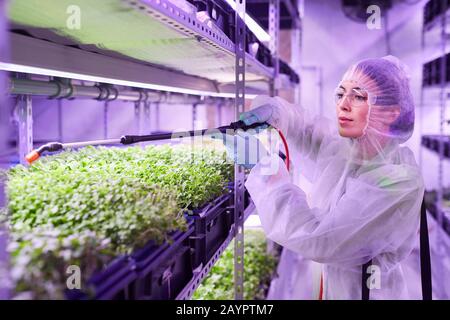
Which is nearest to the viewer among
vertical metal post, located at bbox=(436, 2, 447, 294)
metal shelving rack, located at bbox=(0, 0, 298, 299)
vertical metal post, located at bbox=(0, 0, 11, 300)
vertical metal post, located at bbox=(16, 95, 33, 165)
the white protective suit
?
vertical metal post, located at bbox=(0, 0, 11, 300)

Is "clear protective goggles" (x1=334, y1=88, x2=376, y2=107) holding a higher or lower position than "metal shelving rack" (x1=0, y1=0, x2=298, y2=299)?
lower

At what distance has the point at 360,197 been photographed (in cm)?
122

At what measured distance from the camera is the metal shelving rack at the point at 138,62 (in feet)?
3.11

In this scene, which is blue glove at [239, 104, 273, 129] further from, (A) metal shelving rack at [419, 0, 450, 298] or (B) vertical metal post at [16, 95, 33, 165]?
(A) metal shelving rack at [419, 0, 450, 298]

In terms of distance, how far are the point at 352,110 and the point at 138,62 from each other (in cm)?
82

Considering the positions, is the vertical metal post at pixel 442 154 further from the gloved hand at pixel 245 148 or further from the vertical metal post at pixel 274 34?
the gloved hand at pixel 245 148

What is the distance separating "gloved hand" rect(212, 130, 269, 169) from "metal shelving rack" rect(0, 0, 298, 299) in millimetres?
186

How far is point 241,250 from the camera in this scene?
1604mm

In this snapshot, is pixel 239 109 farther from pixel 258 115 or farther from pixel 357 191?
pixel 357 191

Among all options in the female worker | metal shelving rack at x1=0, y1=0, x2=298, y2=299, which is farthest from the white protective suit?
metal shelving rack at x1=0, y1=0, x2=298, y2=299

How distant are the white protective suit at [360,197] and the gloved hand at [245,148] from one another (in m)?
0.04

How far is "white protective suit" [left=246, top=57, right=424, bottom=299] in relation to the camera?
1.22 m

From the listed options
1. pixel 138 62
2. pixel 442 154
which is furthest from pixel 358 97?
pixel 442 154
